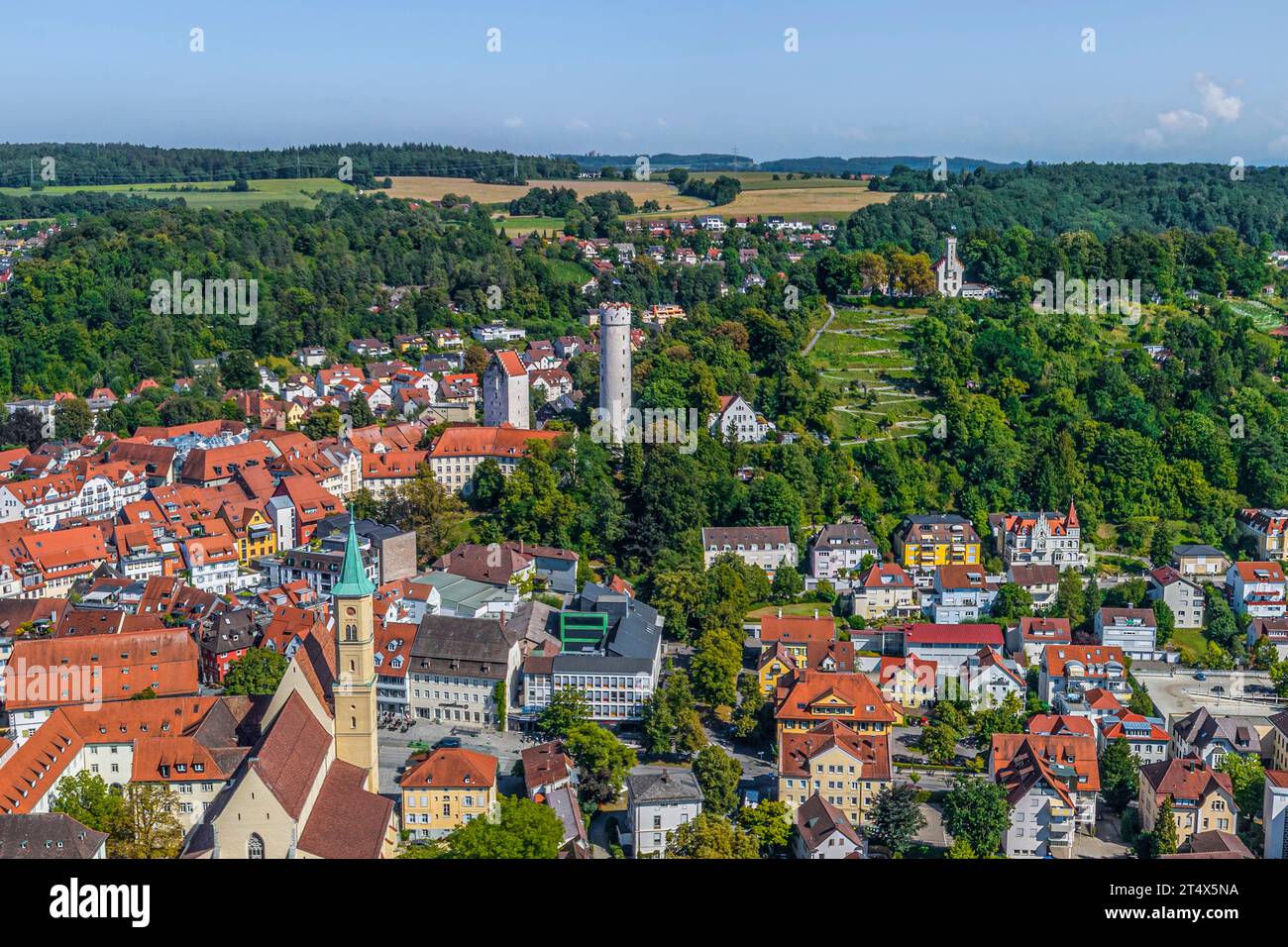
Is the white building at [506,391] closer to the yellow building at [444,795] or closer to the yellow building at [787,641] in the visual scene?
the yellow building at [787,641]

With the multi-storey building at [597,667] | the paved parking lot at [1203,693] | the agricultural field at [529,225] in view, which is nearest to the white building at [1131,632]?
the paved parking lot at [1203,693]

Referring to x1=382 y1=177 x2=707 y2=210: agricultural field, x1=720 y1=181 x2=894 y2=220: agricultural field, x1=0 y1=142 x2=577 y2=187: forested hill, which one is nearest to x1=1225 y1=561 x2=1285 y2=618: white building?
x1=720 y1=181 x2=894 y2=220: agricultural field

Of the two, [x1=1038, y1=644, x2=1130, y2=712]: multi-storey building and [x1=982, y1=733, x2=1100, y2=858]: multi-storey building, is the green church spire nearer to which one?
[x1=982, y1=733, x2=1100, y2=858]: multi-storey building

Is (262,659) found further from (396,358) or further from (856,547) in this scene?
(396,358)

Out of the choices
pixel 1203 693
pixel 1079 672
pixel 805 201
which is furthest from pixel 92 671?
pixel 805 201

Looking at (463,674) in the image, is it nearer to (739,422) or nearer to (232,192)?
(739,422)
